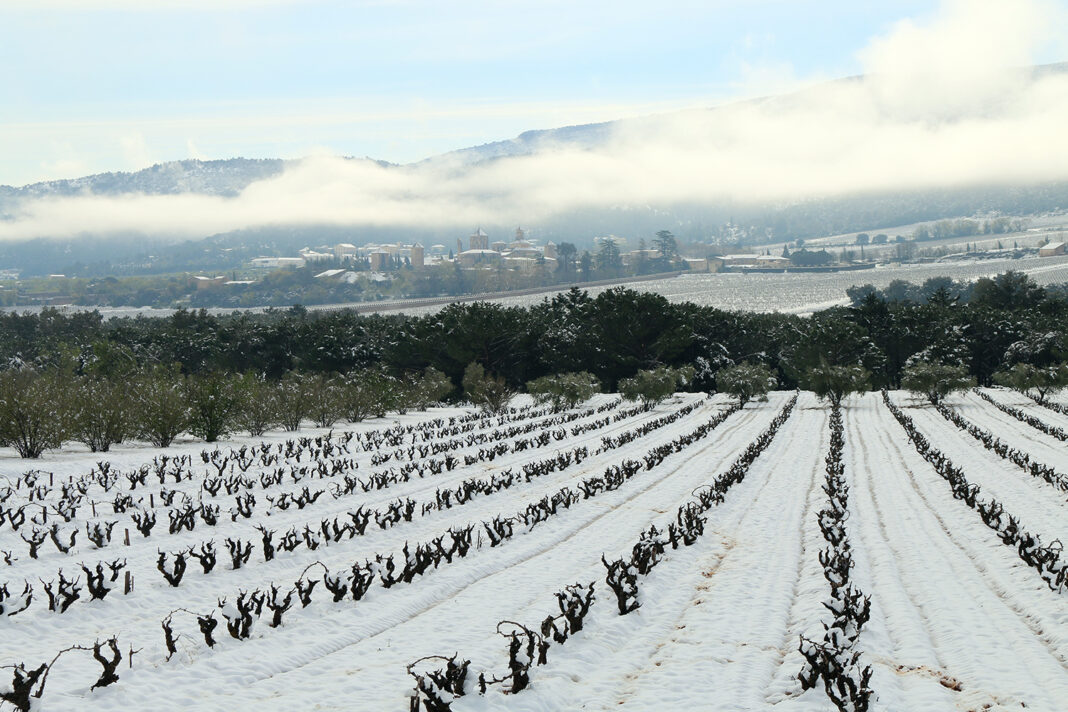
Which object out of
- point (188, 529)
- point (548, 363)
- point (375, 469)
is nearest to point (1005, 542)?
point (188, 529)

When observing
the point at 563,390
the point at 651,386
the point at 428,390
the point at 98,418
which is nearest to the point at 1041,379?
the point at 651,386

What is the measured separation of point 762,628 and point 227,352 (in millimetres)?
83308

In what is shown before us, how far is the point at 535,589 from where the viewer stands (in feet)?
44.7

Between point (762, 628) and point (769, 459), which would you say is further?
point (769, 459)

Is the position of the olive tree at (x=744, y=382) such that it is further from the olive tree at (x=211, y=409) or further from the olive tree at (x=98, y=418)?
the olive tree at (x=98, y=418)

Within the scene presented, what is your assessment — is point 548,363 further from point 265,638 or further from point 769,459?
point 265,638

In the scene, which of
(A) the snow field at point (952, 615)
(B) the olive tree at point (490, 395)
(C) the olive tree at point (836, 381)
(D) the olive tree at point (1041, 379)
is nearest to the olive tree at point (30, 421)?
(A) the snow field at point (952, 615)

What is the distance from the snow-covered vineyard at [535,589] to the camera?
9.49 meters

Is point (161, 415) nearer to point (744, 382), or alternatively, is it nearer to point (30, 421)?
point (30, 421)

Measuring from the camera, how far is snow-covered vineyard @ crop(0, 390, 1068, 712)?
9492mm

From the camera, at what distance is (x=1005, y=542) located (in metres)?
16.1

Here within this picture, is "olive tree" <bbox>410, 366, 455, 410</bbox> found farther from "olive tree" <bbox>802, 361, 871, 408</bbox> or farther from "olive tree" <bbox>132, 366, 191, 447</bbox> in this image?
"olive tree" <bbox>802, 361, 871, 408</bbox>

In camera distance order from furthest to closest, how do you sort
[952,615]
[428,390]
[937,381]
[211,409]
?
[428,390], [937,381], [211,409], [952,615]

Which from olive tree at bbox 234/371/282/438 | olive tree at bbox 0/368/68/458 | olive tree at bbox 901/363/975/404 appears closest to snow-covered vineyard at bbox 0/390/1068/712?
olive tree at bbox 0/368/68/458
